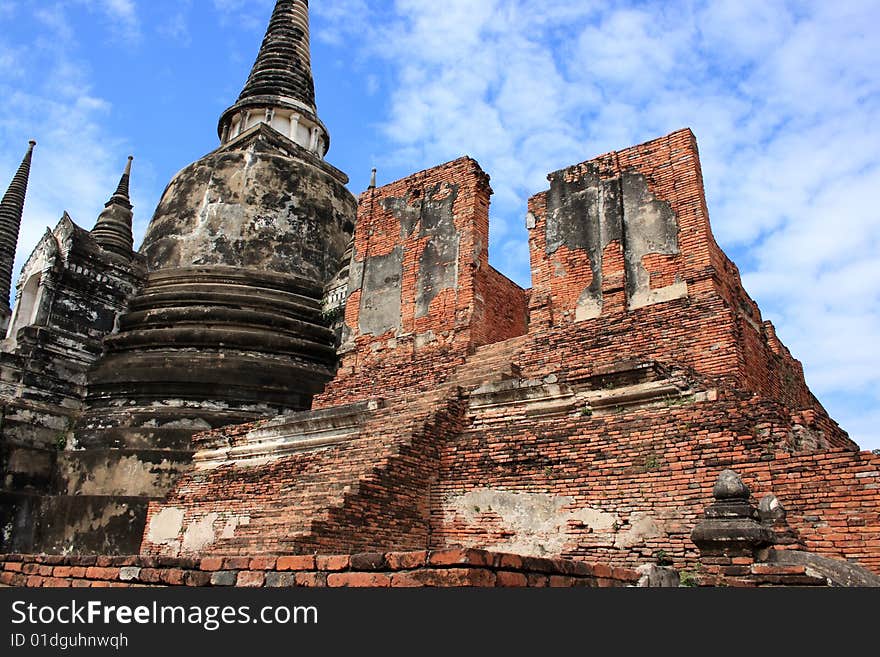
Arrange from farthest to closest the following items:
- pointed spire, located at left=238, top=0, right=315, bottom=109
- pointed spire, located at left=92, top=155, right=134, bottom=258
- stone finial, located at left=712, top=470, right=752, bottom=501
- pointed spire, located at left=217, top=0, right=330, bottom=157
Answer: pointed spire, located at left=238, top=0, right=315, bottom=109
pointed spire, located at left=217, top=0, right=330, bottom=157
pointed spire, located at left=92, top=155, right=134, bottom=258
stone finial, located at left=712, top=470, right=752, bottom=501

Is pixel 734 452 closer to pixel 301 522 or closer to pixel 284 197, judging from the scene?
pixel 301 522

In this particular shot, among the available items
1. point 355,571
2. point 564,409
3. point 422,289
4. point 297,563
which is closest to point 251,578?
point 297,563

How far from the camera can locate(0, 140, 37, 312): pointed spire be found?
2334 centimetres

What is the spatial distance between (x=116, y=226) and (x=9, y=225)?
28.0ft

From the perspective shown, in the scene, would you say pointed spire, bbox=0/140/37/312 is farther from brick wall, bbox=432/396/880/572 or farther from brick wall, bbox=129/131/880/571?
brick wall, bbox=432/396/880/572

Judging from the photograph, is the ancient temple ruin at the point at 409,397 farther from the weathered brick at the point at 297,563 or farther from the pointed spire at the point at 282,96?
the pointed spire at the point at 282,96

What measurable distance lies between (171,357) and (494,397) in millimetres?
7142

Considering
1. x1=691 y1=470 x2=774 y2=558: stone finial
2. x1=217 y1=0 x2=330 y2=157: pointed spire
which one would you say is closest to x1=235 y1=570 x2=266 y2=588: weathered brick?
x1=691 y1=470 x2=774 y2=558: stone finial

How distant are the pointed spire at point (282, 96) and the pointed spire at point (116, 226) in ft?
12.6

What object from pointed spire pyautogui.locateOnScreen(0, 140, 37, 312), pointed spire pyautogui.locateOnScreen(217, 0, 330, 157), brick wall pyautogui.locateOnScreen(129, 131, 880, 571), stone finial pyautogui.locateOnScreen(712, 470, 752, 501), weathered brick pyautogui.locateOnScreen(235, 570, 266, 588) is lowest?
weathered brick pyautogui.locateOnScreen(235, 570, 266, 588)

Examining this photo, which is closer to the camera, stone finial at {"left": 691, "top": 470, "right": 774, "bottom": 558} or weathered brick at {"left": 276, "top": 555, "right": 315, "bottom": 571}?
weathered brick at {"left": 276, "top": 555, "right": 315, "bottom": 571}

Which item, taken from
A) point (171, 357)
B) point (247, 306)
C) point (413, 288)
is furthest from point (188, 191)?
point (413, 288)

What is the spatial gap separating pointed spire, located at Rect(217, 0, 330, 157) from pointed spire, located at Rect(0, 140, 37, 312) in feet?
24.6

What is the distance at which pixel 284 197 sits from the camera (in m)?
18.1
